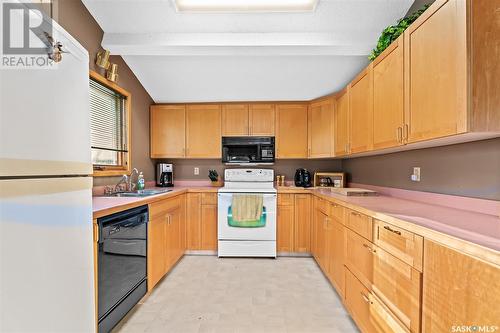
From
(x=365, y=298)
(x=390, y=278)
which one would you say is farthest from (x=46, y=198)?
(x=365, y=298)

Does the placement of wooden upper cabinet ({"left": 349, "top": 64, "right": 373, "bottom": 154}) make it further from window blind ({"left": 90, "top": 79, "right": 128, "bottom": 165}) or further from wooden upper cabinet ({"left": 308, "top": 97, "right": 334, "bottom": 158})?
window blind ({"left": 90, "top": 79, "right": 128, "bottom": 165})

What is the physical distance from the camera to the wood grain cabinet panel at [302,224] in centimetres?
339

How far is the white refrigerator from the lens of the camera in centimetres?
78

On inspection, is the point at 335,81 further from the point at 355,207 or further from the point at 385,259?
the point at 385,259

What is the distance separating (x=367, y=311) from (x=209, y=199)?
2297 millimetres

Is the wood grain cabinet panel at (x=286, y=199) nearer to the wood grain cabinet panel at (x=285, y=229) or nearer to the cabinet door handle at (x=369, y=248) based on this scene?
the wood grain cabinet panel at (x=285, y=229)

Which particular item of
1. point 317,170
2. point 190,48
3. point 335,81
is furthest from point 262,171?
point 190,48

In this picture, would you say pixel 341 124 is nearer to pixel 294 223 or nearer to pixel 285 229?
pixel 294 223

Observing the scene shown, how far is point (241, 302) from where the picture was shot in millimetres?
2258

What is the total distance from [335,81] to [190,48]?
1.83 metres

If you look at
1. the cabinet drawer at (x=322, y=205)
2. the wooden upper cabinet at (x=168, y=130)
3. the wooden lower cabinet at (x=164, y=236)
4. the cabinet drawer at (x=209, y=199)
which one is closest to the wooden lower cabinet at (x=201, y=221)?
the cabinet drawer at (x=209, y=199)

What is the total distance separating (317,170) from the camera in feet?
13.0

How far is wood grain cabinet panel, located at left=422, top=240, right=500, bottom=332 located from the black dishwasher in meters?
1.73

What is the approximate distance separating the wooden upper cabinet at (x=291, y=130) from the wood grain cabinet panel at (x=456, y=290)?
2667mm
